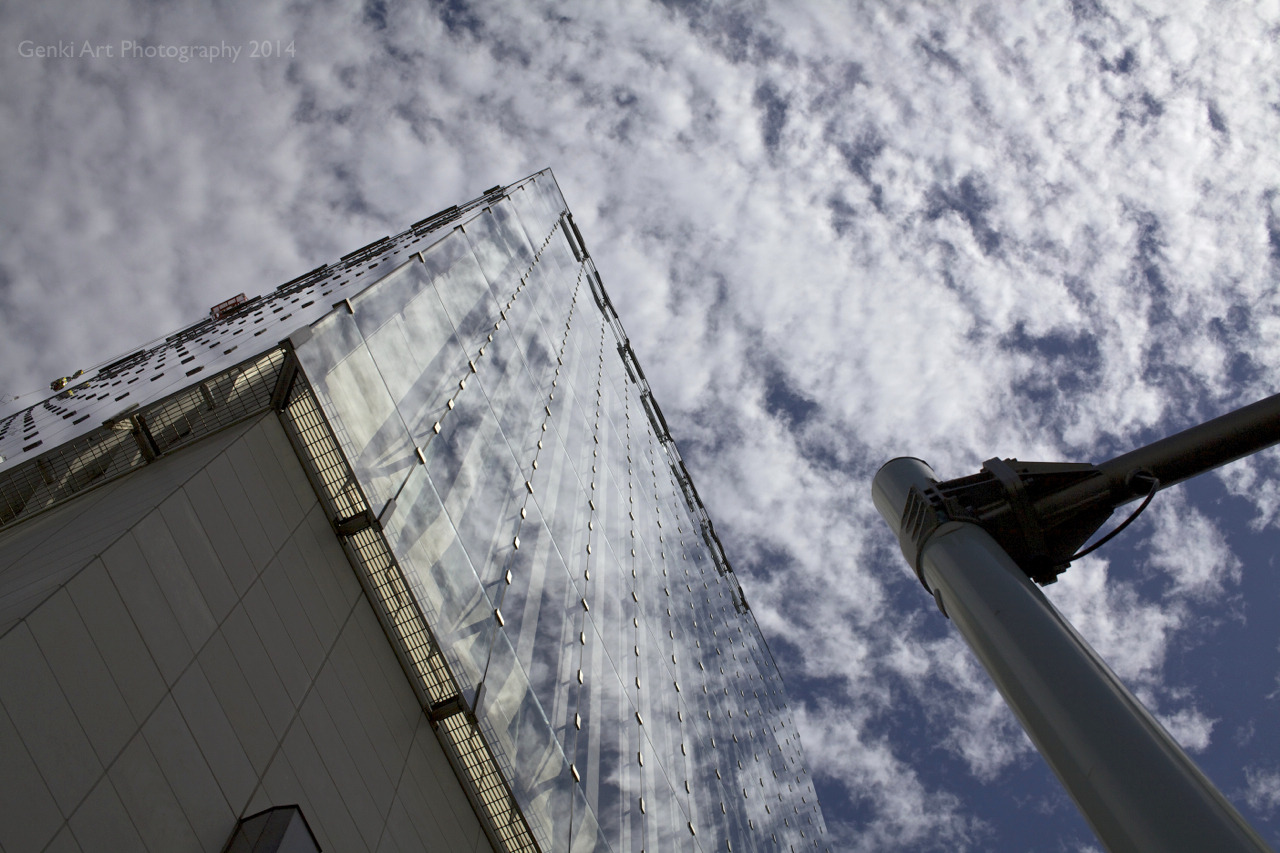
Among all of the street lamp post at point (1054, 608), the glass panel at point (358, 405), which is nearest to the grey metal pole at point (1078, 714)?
the street lamp post at point (1054, 608)

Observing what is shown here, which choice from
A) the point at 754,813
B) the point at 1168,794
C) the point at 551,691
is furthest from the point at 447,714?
the point at 754,813

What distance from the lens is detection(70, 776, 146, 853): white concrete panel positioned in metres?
6.65

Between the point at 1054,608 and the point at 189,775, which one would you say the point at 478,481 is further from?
the point at 1054,608

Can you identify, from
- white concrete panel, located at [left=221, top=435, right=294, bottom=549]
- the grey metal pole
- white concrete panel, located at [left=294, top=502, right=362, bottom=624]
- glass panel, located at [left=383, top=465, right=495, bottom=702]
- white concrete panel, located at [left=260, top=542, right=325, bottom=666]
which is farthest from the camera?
glass panel, located at [left=383, top=465, right=495, bottom=702]

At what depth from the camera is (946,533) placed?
10609 mm

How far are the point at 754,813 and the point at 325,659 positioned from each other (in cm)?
2863

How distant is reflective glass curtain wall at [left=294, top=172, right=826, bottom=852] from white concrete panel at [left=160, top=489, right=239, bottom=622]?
10.1ft

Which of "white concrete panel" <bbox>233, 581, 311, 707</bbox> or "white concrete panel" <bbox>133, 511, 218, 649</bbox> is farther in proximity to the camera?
"white concrete panel" <bbox>233, 581, 311, 707</bbox>

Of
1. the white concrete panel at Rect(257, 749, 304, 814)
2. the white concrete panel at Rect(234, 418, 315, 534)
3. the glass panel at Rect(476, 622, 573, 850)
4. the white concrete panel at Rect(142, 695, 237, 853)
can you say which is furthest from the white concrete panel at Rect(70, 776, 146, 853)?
the glass panel at Rect(476, 622, 573, 850)

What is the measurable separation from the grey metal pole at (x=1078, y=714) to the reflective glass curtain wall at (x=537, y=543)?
8.31m

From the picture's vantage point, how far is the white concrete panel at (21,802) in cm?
613

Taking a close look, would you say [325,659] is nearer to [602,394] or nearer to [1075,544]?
[1075,544]

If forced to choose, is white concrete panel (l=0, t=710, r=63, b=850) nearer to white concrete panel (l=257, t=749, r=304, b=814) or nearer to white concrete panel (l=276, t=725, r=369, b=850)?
white concrete panel (l=257, t=749, r=304, b=814)

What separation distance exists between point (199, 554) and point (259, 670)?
165 cm
